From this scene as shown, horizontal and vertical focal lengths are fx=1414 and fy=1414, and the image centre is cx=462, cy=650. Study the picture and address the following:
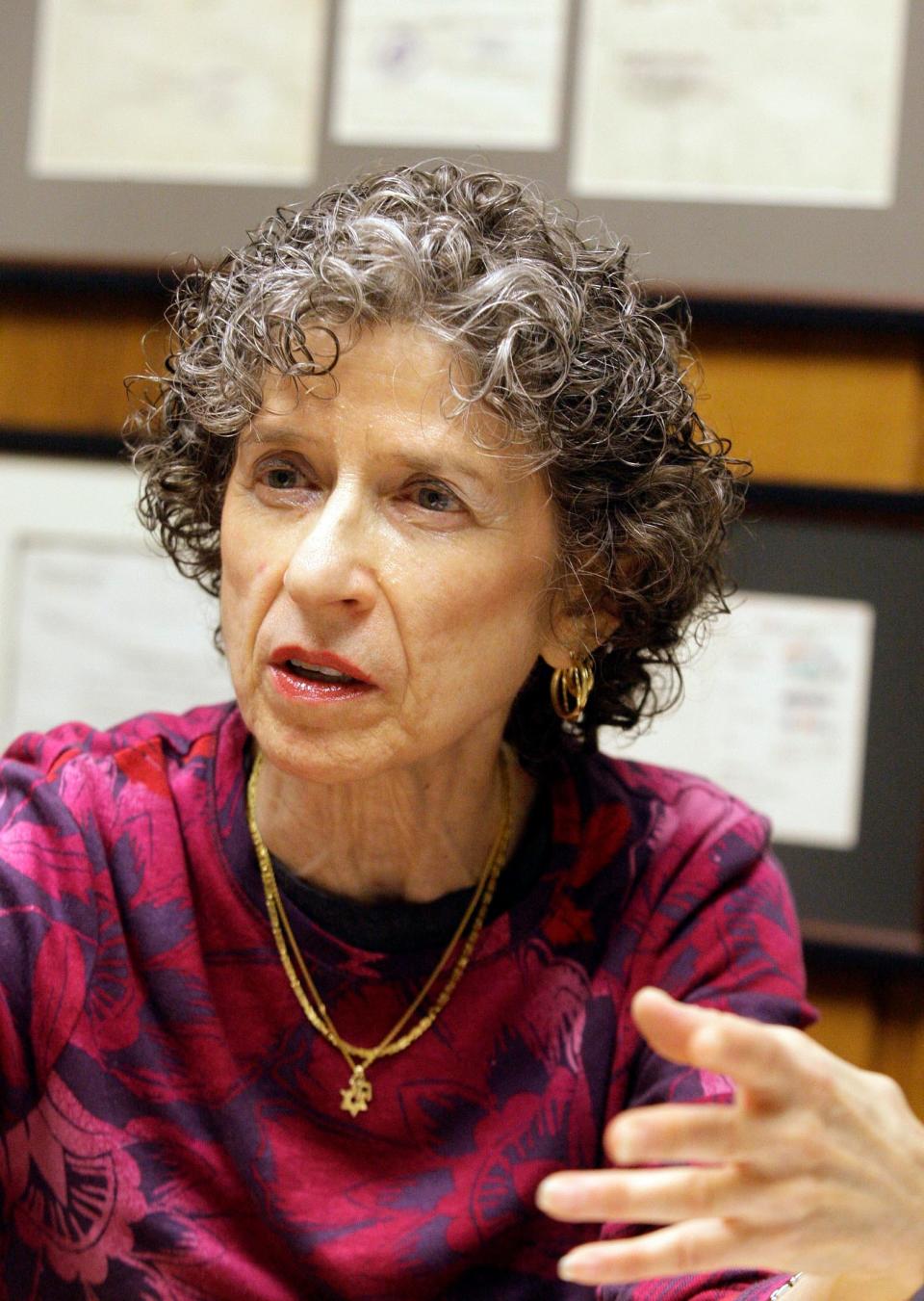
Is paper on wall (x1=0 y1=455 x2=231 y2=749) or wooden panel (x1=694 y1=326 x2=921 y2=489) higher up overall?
wooden panel (x1=694 y1=326 x2=921 y2=489)

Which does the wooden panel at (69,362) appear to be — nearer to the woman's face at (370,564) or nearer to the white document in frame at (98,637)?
the white document in frame at (98,637)

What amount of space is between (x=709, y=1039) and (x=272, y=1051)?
0.69m

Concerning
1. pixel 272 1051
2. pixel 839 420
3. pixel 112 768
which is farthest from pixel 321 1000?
pixel 839 420

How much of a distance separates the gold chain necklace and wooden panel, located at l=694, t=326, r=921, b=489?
0.82 m

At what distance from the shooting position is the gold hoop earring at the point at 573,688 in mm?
1474

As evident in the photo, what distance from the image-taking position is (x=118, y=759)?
4.81 ft

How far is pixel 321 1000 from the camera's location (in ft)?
4.58

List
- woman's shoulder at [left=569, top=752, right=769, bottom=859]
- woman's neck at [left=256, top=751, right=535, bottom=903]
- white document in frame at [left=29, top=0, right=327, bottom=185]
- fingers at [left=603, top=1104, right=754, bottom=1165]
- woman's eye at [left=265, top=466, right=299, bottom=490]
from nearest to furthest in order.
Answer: fingers at [left=603, top=1104, right=754, bottom=1165] → woman's eye at [left=265, top=466, right=299, bottom=490] → woman's neck at [left=256, top=751, right=535, bottom=903] → woman's shoulder at [left=569, top=752, right=769, bottom=859] → white document in frame at [left=29, top=0, right=327, bottom=185]

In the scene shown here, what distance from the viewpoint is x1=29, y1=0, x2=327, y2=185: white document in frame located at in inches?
80.9

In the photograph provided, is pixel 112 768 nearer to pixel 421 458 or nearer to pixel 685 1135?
pixel 421 458

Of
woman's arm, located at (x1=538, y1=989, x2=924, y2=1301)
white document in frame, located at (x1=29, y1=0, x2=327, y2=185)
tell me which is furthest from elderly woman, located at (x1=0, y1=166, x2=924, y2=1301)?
white document in frame, located at (x1=29, y1=0, x2=327, y2=185)

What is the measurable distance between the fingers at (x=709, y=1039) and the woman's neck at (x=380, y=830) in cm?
62

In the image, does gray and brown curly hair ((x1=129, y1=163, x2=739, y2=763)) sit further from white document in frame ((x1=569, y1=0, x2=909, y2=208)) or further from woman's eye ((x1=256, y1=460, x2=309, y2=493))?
white document in frame ((x1=569, y1=0, x2=909, y2=208))

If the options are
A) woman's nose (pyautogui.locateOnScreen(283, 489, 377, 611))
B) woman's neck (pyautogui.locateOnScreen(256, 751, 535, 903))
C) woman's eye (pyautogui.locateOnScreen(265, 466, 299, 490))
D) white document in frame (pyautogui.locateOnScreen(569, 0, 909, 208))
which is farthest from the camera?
white document in frame (pyautogui.locateOnScreen(569, 0, 909, 208))
